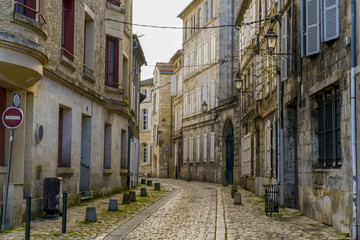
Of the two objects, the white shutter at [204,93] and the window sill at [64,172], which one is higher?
the white shutter at [204,93]

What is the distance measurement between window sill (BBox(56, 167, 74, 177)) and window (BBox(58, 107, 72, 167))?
350 millimetres

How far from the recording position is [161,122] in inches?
2110

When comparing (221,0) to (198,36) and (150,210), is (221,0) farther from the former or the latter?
(150,210)

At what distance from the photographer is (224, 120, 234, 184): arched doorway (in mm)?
34906

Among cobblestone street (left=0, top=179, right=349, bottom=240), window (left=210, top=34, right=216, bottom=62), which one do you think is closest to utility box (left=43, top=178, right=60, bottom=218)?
cobblestone street (left=0, top=179, right=349, bottom=240)

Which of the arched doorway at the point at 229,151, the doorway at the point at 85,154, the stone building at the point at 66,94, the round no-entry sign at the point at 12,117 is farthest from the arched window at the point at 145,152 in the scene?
the round no-entry sign at the point at 12,117

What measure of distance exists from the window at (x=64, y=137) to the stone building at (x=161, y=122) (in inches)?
1408

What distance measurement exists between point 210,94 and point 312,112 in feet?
84.0

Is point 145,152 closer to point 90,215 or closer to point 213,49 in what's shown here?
point 213,49

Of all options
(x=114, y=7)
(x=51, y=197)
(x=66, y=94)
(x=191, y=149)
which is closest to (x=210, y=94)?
(x=191, y=149)

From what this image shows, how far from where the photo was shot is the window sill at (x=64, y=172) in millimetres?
14273

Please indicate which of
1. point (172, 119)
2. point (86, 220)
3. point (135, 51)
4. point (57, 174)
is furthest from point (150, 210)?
point (172, 119)

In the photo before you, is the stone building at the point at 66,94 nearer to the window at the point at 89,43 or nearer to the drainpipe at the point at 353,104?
the window at the point at 89,43

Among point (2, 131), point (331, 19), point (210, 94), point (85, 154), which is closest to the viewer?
point (331, 19)
